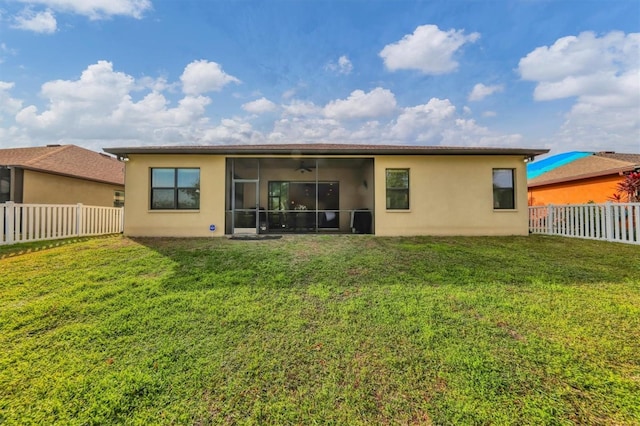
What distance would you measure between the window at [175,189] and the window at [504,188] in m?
10.3

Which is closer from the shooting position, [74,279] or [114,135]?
[74,279]

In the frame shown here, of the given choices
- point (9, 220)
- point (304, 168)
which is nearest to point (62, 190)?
point (9, 220)

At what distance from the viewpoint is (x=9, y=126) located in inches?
544

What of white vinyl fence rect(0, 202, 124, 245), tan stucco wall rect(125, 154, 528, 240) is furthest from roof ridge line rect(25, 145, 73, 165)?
tan stucco wall rect(125, 154, 528, 240)

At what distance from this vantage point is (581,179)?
13.3 metres

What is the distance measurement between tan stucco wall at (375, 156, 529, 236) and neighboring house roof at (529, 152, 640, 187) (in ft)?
18.7

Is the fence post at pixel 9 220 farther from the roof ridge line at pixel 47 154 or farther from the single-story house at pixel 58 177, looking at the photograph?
the roof ridge line at pixel 47 154

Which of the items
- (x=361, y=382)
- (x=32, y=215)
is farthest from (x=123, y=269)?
(x=32, y=215)

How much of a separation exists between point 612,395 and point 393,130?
18257mm

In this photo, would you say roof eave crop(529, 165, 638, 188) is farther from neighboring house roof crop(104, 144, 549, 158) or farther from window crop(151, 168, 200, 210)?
window crop(151, 168, 200, 210)

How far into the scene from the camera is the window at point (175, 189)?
31.0 feet

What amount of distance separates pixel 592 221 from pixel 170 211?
45.3 feet

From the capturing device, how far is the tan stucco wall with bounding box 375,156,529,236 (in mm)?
9562

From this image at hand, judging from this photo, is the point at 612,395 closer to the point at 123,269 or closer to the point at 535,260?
the point at 535,260
